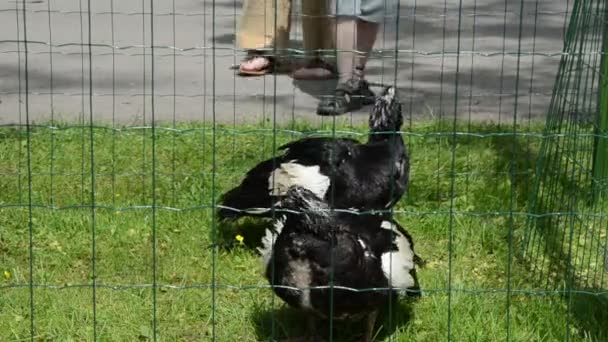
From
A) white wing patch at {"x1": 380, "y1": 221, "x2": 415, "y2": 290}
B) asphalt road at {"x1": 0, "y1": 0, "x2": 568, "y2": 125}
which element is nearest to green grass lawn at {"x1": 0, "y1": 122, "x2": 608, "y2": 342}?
white wing patch at {"x1": 380, "y1": 221, "x2": 415, "y2": 290}

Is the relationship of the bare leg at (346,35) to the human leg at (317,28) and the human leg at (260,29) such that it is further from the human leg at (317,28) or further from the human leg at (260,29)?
the human leg at (260,29)

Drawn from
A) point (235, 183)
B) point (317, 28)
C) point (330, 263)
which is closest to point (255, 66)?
point (317, 28)

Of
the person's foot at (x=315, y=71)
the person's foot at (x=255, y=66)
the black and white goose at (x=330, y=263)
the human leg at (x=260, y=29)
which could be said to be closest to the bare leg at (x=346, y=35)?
the person's foot at (x=315, y=71)

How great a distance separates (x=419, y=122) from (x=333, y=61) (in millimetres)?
1076

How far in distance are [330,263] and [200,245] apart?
1322 millimetres

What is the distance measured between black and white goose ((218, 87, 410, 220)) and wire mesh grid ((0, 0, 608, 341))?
188 millimetres

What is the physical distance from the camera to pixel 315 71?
812 cm

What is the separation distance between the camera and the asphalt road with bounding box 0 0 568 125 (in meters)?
7.73

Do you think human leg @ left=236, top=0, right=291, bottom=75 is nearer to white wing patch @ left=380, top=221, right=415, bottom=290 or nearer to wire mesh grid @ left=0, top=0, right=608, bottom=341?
wire mesh grid @ left=0, top=0, right=608, bottom=341

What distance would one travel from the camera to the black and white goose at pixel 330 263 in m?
4.06

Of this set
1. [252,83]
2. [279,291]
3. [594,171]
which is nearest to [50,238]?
[279,291]

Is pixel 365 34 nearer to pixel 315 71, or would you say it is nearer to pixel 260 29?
pixel 315 71

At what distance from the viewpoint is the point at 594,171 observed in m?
5.16

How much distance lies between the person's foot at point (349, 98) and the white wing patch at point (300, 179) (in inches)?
79.3
